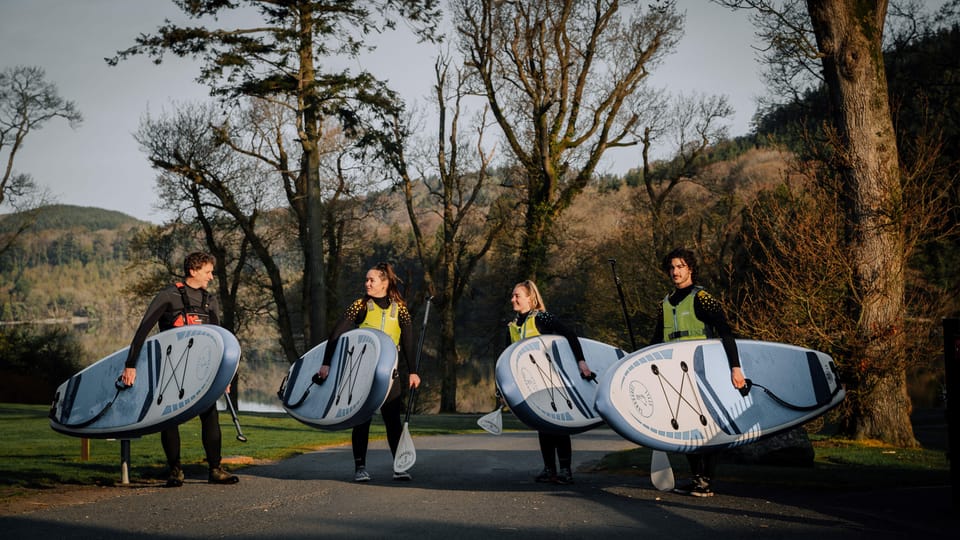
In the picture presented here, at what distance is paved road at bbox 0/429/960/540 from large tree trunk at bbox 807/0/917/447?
196 inches

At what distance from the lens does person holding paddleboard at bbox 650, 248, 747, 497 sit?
7.35 m

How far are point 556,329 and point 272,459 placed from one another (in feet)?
16.6

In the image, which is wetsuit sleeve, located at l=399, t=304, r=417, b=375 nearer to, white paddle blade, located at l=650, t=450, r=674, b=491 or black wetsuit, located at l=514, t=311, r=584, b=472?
black wetsuit, located at l=514, t=311, r=584, b=472

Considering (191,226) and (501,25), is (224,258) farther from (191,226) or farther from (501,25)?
(501,25)

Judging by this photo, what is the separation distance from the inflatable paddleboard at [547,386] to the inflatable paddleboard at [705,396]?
979 millimetres

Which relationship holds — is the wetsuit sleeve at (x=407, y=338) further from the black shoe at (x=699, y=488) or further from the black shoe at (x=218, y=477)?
the black shoe at (x=699, y=488)

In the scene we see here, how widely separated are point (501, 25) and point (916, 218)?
1742cm

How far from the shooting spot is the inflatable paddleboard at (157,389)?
7.68 meters

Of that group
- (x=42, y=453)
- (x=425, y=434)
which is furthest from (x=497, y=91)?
(x=42, y=453)

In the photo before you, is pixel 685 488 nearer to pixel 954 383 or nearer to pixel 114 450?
pixel 954 383

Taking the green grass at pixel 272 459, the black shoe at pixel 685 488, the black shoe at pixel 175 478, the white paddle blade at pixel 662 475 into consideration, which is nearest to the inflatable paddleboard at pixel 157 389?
the black shoe at pixel 175 478

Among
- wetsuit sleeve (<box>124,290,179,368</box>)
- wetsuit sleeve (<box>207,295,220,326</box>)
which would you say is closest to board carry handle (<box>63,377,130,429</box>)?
wetsuit sleeve (<box>124,290,179,368</box>)

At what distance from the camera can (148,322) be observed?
7711 millimetres

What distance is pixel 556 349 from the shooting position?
351 inches
